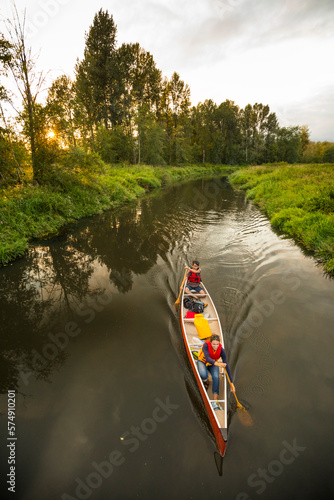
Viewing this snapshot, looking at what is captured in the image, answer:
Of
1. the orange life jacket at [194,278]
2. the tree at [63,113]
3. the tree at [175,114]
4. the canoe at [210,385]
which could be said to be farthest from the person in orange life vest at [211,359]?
the tree at [175,114]

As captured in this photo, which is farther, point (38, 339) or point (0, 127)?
point (0, 127)

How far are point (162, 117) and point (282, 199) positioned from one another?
1554 inches

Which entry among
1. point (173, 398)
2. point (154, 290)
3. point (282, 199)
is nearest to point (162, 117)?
point (282, 199)

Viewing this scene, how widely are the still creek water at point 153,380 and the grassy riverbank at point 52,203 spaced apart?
2.17 m

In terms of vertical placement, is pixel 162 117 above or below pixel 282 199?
above

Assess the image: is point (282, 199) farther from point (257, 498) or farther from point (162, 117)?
point (162, 117)

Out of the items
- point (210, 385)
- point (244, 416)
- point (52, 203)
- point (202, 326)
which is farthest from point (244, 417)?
point (52, 203)

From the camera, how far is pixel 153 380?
497 centimetres

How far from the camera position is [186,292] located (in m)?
7.56

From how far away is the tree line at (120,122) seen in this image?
44.4 ft

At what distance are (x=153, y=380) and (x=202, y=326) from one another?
190 cm

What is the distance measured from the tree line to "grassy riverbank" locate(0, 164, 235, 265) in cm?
126

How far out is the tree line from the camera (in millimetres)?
13545

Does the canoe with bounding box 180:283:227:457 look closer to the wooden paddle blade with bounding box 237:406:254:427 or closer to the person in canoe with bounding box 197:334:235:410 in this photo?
the person in canoe with bounding box 197:334:235:410
